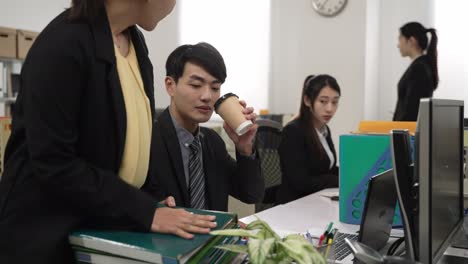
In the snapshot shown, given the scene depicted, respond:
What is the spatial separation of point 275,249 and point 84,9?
1.83ft

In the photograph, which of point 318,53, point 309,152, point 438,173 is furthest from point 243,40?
point 438,173

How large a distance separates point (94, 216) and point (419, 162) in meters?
0.59

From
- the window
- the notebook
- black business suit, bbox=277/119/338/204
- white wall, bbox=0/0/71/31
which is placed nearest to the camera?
the notebook

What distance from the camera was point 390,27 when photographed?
Answer: 174 inches

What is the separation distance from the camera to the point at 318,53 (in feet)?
14.7

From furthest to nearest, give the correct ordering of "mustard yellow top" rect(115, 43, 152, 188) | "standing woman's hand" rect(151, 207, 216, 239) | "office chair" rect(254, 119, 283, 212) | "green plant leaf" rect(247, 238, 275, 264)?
"office chair" rect(254, 119, 283, 212), "mustard yellow top" rect(115, 43, 152, 188), "standing woman's hand" rect(151, 207, 216, 239), "green plant leaf" rect(247, 238, 275, 264)

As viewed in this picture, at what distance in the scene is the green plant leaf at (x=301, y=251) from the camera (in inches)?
25.7

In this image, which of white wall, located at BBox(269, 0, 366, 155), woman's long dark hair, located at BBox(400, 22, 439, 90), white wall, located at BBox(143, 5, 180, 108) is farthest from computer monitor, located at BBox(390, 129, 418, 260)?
white wall, located at BBox(143, 5, 180, 108)

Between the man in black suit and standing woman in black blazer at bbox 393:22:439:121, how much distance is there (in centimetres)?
242

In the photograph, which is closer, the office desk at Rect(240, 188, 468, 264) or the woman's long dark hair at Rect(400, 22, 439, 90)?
the office desk at Rect(240, 188, 468, 264)

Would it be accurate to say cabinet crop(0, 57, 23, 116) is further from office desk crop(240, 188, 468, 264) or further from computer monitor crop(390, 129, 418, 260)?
computer monitor crop(390, 129, 418, 260)

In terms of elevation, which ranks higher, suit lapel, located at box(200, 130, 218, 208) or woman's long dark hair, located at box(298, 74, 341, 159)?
woman's long dark hair, located at box(298, 74, 341, 159)

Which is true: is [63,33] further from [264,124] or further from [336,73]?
[336,73]

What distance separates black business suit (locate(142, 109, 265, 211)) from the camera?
1510mm
